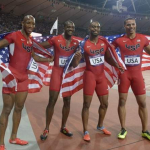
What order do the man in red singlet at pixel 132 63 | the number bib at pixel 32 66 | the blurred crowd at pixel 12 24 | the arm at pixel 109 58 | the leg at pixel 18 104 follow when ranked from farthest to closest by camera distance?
the blurred crowd at pixel 12 24, the arm at pixel 109 58, the man in red singlet at pixel 132 63, the number bib at pixel 32 66, the leg at pixel 18 104

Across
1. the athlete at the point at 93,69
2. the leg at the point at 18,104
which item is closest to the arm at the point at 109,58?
the athlete at the point at 93,69

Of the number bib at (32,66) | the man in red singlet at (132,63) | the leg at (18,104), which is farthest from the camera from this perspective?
the man in red singlet at (132,63)

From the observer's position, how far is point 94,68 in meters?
3.41

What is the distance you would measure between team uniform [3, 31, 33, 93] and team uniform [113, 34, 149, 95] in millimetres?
1691

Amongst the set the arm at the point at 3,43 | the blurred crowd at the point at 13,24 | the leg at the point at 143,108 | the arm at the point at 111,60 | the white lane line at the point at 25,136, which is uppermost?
the arm at the point at 3,43

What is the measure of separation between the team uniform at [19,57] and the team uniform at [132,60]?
169 centimetres

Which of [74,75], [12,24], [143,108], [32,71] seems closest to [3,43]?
[32,71]

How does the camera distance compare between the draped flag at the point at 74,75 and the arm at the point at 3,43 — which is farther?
the draped flag at the point at 74,75

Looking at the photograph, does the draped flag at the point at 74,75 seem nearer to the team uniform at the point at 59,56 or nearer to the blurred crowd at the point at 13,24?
the team uniform at the point at 59,56

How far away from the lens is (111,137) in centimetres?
356

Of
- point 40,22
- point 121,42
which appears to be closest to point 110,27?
point 40,22

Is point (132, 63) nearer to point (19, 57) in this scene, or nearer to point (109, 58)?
point (109, 58)

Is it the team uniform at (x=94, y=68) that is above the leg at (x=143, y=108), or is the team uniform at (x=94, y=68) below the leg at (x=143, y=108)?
above

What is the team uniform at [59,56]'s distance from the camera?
338 centimetres
